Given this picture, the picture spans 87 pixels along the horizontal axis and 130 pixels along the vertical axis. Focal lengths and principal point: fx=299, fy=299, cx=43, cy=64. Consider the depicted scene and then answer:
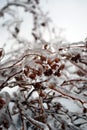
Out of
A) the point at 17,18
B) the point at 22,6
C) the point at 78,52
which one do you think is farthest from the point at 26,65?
the point at 22,6

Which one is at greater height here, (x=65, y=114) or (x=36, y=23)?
(x=36, y=23)

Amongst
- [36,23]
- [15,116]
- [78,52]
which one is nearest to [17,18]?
[36,23]

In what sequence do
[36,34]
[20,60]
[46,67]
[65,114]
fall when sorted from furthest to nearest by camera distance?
[36,34]
[65,114]
[46,67]
[20,60]

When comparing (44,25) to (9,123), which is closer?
(9,123)

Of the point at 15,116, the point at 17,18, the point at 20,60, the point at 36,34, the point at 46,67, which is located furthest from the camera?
the point at 17,18

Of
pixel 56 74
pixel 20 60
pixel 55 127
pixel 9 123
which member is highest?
pixel 20 60

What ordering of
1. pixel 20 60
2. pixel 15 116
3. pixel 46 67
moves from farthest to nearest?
pixel 15 116, pixel 46 67, pixel 20 60

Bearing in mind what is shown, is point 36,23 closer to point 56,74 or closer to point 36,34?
point 36,34

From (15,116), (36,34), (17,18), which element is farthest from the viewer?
(17,18)

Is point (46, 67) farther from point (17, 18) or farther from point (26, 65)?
point (17, 18)
